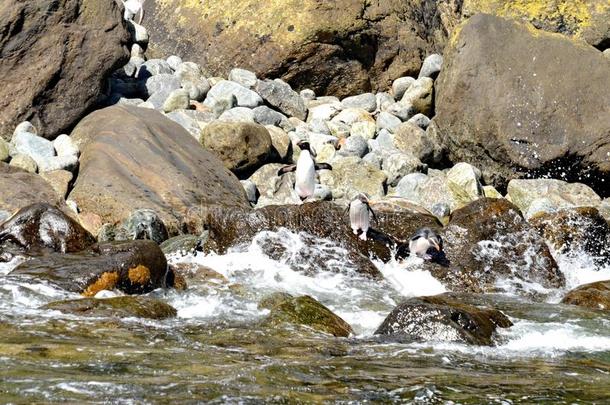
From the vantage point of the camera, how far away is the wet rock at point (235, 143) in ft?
54.4

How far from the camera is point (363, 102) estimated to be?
67.3 ft

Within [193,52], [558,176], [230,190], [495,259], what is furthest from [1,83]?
[558,176]

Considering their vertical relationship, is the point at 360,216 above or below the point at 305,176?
below

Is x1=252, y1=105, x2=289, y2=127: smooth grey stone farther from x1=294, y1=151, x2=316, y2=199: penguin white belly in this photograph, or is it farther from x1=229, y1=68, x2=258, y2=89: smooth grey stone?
x1=294, y1=151, x2=316, y2=199: penguin white belly

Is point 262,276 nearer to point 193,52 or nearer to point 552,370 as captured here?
point 552,370

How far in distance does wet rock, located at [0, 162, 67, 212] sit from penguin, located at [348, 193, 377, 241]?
13.3 feet

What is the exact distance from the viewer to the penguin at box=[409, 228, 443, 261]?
12117 millimetres

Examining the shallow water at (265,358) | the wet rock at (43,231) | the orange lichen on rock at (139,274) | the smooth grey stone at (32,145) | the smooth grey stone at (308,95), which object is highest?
the smooth grey stone at (308,95)

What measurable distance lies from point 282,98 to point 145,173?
18.5ft

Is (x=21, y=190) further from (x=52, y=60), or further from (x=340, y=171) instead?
(x=340, y=171)

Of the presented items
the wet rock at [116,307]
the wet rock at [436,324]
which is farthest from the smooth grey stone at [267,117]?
the wet rock at [436,324]

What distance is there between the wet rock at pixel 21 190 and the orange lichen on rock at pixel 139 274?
133 inches

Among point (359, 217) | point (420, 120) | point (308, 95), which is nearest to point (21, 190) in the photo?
point (359, 217)

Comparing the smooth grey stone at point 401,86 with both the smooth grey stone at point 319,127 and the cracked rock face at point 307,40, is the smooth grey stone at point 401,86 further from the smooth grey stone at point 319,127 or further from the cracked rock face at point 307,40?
the smooth grey stone at point 319,127
